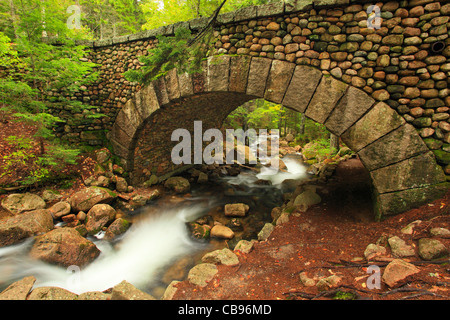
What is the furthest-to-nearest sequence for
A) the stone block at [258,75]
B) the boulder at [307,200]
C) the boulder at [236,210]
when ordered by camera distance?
1. the boulder at [236,210]
2. the boulder at [307,200]
3. the stone block at [258,75]

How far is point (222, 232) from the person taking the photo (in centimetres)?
450

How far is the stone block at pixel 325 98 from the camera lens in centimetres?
323

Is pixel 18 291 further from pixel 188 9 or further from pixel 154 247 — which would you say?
pixel 188 9

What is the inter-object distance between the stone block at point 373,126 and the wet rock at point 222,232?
9.47 ft

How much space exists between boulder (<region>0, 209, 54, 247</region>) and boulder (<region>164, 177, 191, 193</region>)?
3255mm

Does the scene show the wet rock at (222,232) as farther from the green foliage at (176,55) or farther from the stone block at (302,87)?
the green foliage at (176,55)

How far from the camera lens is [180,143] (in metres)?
7.66

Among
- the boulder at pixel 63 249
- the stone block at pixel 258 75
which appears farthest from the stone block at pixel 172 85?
the boulder at pixel 63 249

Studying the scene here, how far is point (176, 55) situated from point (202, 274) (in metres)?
4.33

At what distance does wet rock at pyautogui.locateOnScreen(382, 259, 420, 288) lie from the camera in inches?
69.3

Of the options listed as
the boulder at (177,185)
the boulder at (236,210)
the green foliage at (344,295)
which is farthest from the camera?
the boulder at (177,185)
